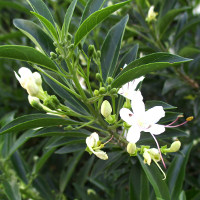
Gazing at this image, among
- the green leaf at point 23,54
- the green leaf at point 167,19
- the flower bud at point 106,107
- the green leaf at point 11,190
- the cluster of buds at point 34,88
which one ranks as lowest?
the green leaf at point 11,190

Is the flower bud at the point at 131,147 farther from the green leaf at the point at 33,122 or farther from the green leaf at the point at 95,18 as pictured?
the green leaf at the point at 95,18

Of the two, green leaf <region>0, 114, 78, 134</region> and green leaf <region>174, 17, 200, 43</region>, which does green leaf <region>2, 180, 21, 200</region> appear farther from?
green leaf <region>174, 17, 200, 43</region>

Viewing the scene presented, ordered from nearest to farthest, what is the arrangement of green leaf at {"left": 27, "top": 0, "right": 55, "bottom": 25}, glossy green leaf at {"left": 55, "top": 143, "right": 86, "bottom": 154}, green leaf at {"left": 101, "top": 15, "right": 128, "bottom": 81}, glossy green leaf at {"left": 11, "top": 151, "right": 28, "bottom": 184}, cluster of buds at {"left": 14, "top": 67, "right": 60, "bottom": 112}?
cluster of buds at {"left": 14, "top": 67, "right": 60, "bottom": 112}
green leaf at {"left": 27, "top": 0, "right": 55, "bottom": 25}
green leaf at {"left": 101, "top": 15, "right": 128, "bottom": 81}
glossy green leaf at {"left": 55, "top": 143, "right": 86, "bottom": 154}
glossy green leaf at {"left": 11, "top": 151, "right": 28, "bottom": 184}

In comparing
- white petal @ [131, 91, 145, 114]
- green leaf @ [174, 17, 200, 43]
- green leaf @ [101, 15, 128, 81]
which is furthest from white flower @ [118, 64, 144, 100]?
green leaf @ [174, 17, 200, 43]

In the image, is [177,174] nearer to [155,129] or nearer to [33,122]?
[155,129]

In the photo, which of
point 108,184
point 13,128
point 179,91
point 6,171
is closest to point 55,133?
point 13,128

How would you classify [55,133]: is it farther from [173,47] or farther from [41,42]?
[173,47]

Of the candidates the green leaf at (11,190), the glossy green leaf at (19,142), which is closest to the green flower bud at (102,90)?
the glossy green leaf at (19,142)
